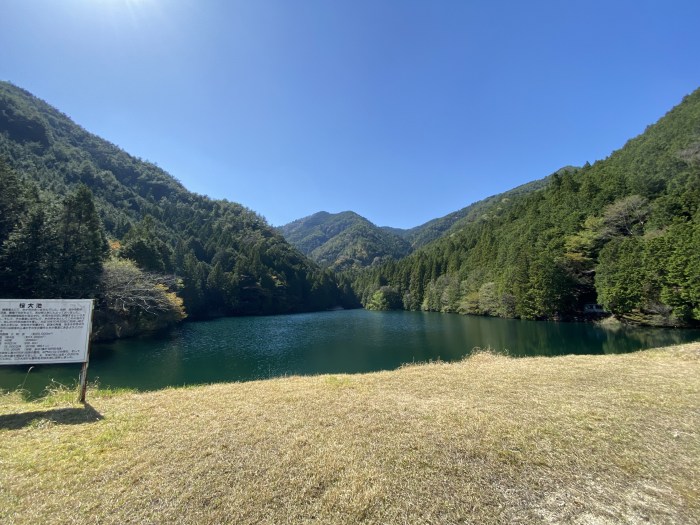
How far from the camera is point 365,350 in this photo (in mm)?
28750

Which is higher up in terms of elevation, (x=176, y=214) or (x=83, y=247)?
(x=176, y=214)

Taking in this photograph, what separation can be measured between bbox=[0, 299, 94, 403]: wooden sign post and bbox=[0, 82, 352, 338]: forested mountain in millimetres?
30496

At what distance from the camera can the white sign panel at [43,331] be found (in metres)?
6.79

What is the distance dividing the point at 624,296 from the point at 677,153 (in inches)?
1156

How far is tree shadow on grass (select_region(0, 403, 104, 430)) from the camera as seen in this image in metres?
6.05

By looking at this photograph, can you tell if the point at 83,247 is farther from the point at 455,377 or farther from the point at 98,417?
the point at 455,377

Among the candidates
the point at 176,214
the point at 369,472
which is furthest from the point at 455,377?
the point at 176,214

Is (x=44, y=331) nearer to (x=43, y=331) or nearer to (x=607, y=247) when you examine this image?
(x=43, y=331)

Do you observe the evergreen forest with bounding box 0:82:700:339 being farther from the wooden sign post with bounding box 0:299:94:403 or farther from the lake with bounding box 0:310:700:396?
the wooden sign post with bounding box 0:299:94:403

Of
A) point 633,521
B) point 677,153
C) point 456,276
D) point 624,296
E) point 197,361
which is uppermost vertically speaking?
point 677,153

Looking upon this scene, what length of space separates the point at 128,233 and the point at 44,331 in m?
56.4

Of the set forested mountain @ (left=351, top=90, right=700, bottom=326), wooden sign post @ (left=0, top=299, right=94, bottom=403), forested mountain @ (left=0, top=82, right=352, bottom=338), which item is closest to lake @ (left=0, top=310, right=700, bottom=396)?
forested mountain @ (left=351, top=90, right=700, bottom=326)

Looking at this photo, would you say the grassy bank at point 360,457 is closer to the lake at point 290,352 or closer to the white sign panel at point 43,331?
the white sign panel at point 43,331

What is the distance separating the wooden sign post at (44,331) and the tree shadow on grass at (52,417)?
0.78m
